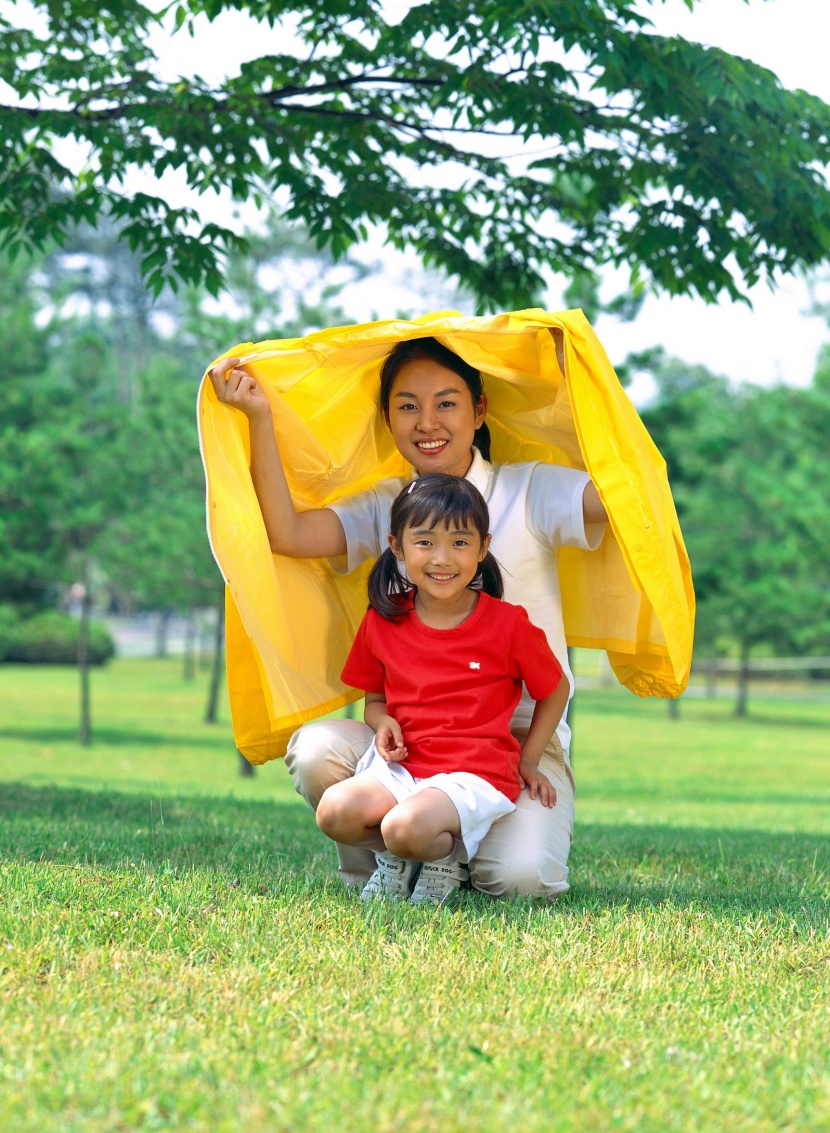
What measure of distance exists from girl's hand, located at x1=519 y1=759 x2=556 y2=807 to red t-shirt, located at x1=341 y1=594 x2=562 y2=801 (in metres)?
0.08

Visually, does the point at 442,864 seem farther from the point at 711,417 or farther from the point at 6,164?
the point at 711,417

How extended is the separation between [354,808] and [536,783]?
0.70 meters

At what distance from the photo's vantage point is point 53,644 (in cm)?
3784

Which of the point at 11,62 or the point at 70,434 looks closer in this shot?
the point at 11,62

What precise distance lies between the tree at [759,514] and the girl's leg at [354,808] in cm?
1581

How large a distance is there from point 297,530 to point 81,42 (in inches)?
193

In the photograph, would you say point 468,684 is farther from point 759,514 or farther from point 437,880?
point 759,514

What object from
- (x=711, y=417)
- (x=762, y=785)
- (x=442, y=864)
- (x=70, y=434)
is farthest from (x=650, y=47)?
(x=711, y=417)

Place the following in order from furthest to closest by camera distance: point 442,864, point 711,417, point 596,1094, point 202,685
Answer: point 202,685 → point 711,417 → point 442,864 → point 596,1094

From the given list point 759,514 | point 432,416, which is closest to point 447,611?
point 432,416

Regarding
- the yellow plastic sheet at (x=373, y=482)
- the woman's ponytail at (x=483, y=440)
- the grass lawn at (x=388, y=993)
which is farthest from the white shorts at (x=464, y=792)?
the woman's ponytail at (x=483, y=440)

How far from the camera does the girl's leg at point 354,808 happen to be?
392 centimetres

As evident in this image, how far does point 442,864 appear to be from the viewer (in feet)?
13.4

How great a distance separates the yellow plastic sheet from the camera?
169 inches
